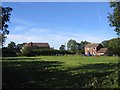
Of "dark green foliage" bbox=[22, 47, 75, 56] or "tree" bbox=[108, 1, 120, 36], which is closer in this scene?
"tree" bbox=[108, 1, 120, 36]

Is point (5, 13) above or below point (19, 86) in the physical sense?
above

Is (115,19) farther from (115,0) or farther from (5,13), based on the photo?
(5,13)

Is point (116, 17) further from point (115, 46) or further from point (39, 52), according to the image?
point (39, 52)


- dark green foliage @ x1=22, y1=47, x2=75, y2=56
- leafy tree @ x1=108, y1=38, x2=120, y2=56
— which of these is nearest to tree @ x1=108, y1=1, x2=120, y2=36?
leafy tree @ x1=108, y1=38, x2=120, y2=56

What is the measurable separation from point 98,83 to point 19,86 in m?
4.18

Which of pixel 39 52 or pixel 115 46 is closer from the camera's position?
pixel 115 46

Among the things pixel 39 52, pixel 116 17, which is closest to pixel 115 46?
pixel 116 17

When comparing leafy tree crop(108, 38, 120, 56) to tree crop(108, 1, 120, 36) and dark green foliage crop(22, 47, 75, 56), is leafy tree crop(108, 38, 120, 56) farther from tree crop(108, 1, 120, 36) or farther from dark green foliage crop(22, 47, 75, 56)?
dark green foliage crop(22, 47, 75, 56)

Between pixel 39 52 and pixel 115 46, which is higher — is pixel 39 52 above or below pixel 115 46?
above

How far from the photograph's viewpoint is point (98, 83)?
14820mm

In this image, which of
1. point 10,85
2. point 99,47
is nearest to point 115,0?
point 10,85

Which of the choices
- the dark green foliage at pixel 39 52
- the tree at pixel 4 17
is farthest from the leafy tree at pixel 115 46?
the dark green foliage at pixel 39 52

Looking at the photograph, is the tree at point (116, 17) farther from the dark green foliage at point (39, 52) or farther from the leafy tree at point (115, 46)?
the dark green foliage at point (39, 52)

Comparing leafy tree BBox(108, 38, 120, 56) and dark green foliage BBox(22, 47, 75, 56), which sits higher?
dark green foliage BBox(22, 47, 75, 56)
